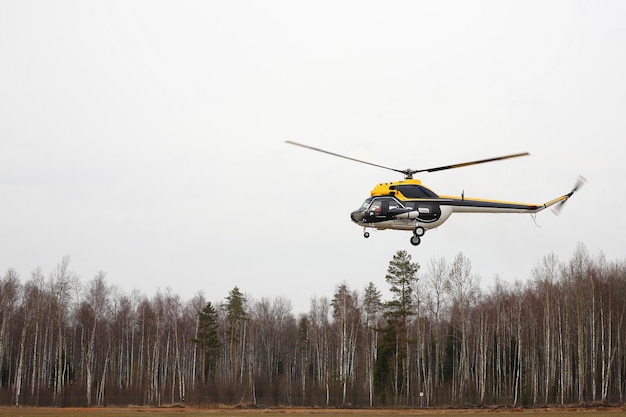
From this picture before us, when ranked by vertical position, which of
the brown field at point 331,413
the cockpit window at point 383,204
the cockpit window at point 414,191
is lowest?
the brown field at point 331,413

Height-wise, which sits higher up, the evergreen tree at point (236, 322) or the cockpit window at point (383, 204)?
the cockpit window at point (383, 204)

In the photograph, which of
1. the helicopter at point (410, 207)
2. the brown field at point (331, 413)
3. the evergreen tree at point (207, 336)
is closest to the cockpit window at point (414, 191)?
the helicopter at point (410, 207)

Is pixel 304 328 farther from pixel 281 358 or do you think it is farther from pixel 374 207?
pixel 374 207

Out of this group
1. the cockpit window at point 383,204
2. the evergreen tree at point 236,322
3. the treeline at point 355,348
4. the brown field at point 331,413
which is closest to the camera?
the cockpit window at point 383,204

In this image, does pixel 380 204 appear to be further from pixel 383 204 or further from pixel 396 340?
pixel 396 340

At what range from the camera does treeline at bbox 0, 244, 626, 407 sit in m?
63.2

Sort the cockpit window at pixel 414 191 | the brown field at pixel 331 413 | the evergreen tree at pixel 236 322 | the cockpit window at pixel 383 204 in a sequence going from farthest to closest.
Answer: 1. the evergreen tree at pixel 236 322
2. the brown field at pixel 331 413
3. the cockpit window at pixel 414 191
4. the cockpit window at pixel 383 204

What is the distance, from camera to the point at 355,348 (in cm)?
7588

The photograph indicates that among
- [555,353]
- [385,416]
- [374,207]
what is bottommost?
[385,416]

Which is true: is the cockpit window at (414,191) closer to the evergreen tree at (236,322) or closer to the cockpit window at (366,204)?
the cockpit window at (366,204)

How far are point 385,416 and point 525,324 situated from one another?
88.4 ft

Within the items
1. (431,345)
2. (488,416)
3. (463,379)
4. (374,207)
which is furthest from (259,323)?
(374,207)

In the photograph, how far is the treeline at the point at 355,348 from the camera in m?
63.2

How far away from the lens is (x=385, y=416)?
50.2m
